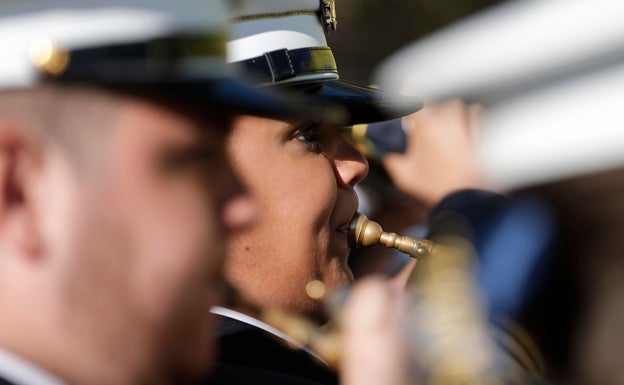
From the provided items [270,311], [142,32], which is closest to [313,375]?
[270,311]

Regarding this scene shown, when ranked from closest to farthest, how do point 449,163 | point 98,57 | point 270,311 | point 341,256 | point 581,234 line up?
1. point 98,57
2. point 270,311
3. point 341,256
4. point 581,234
5. point 449,163

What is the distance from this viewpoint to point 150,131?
160cm

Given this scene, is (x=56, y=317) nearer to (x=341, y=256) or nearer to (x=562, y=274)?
(x=341, y=256)

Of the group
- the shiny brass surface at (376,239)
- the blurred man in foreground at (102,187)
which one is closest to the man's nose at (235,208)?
the blurred man in foreground at (102,187)

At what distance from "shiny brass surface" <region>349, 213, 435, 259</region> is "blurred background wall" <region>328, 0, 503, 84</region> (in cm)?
678

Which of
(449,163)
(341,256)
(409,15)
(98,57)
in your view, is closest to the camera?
(98,57)

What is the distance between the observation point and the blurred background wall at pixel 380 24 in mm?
10170

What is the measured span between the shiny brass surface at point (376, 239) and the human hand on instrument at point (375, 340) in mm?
1275

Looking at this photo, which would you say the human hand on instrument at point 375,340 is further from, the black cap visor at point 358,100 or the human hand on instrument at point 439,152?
the human hand on instrument at point 439,152

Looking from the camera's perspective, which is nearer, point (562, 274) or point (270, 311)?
point (270, 311)

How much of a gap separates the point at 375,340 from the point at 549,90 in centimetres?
200

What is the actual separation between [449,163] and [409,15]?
7.26 m

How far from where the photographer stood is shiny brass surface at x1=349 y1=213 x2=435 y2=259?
2.94 m

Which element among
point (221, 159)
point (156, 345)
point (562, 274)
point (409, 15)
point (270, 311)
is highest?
point (221, 159)
